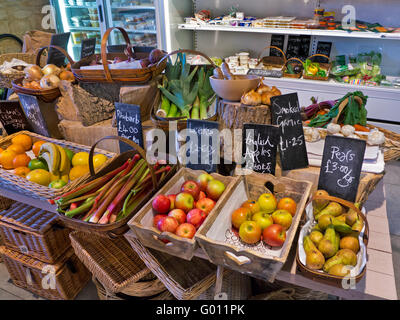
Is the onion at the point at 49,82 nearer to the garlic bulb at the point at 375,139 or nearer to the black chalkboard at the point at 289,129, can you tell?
the black chalkboard at the point at 289,129

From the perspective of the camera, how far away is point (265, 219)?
3.55 feet

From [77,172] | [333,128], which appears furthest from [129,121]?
[333,128]

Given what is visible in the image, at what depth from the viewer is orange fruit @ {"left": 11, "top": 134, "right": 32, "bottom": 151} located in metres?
1.76

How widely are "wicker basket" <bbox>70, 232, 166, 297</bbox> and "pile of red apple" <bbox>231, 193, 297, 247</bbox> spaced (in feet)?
1.91

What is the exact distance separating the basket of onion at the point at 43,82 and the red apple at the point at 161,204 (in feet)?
3.39

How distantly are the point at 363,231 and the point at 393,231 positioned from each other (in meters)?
1.64

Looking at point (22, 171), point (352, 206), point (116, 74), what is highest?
point (116, 74)

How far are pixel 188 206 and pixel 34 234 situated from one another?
3.40 feet

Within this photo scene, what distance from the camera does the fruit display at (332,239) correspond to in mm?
918

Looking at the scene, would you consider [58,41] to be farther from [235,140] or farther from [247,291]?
[247,291]

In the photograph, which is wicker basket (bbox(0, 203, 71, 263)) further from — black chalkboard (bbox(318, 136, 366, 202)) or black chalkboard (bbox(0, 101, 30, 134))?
black chalkboard (bbox(318, 136, 366, 202))

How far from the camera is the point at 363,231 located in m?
1.02

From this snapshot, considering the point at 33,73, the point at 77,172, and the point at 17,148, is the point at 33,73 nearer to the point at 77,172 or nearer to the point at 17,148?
the point at 17,148
